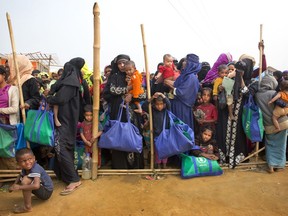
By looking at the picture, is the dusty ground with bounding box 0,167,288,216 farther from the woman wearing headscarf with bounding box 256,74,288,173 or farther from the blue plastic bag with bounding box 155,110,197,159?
the blue plastic bag with bounding box 155,110,197,159

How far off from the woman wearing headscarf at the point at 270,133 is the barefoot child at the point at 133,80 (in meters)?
2.04

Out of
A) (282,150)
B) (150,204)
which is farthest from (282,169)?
(150,204)

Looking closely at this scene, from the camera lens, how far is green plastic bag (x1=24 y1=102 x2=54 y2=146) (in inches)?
131

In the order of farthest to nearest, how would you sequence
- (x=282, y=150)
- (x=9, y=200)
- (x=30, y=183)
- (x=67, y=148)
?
(x=282, y=150) < (x=67, y=148) < (x=9, y=200) < (x=30, y=183)

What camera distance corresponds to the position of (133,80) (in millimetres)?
3662

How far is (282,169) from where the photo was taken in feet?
13.3

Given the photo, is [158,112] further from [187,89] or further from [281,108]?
[281,108]

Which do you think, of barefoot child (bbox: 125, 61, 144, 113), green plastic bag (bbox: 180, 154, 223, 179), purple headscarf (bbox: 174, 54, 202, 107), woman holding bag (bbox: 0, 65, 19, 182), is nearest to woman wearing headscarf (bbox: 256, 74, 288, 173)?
green plastic bag (bbox: 180, 154, 223, 179)

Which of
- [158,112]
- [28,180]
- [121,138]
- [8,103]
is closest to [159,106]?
[158,112]

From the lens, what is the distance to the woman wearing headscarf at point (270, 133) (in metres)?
3.92

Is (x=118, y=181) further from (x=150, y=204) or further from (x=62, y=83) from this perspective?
(x=62, y=83)

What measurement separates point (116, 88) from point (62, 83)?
0.81 meters

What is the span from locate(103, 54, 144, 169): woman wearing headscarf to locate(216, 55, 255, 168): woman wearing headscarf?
1451 mm

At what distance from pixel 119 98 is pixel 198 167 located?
1676 millimetres
